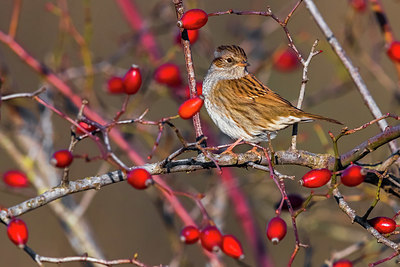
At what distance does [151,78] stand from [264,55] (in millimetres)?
1372

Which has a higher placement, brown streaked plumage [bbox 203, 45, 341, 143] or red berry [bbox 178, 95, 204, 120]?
brown streaked plumage [bbox 203, 45, 341, 143]

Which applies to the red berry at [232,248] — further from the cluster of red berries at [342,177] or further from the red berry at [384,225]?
the red berry at [384,225]

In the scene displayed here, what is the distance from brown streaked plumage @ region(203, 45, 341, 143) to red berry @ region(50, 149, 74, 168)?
178 cm

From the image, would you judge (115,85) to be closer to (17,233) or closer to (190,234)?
(190,234)

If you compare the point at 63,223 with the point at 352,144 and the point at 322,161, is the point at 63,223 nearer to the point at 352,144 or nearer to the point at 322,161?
the point at 322,161

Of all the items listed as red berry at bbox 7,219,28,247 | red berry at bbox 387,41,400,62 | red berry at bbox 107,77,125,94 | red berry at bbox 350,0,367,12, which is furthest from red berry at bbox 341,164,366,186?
red berry at bbox 350,0,367,12

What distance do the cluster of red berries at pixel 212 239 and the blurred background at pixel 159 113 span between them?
579 millimetres

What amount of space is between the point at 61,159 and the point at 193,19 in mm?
868

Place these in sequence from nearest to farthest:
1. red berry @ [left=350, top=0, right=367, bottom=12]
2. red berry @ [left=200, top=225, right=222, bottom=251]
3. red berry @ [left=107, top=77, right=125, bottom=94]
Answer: red berry @ [left=200, top=225, right=222, bottom=251] → red berry @ [left=107, top=77, right=125, bottom=94] → red berry @ [left=350, top=0, right=367, bottom=12]

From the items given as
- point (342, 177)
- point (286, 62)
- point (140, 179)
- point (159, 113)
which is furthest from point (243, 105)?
point (159, 113)

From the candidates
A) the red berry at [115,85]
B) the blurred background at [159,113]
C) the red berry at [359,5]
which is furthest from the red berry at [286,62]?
the red berry at [115,85]

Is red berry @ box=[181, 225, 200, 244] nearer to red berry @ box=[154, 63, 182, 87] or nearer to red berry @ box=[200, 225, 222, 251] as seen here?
red berry @ box=[200, 225, 222, 251]

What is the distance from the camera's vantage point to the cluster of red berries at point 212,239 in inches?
95.0

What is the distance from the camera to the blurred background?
393 cm
